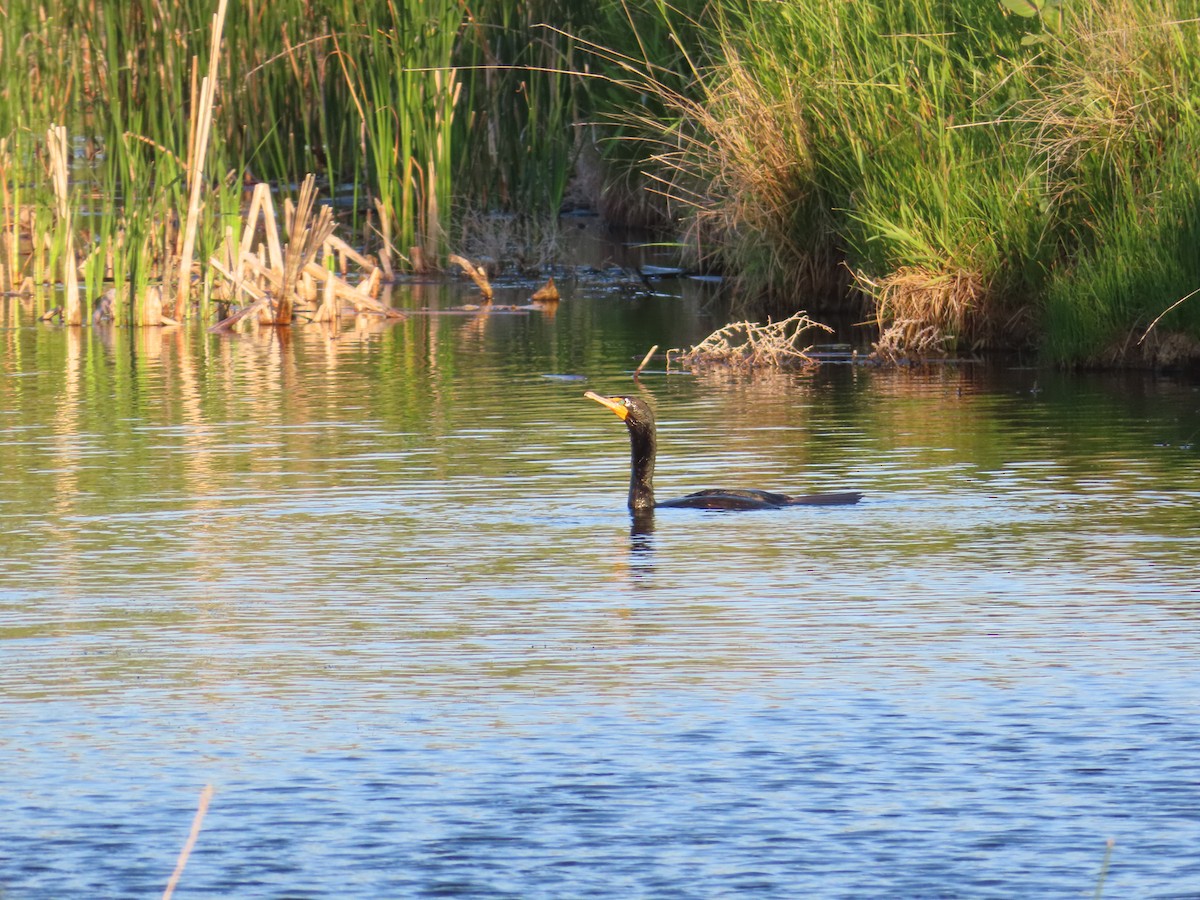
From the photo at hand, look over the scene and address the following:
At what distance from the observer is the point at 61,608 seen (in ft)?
26.1

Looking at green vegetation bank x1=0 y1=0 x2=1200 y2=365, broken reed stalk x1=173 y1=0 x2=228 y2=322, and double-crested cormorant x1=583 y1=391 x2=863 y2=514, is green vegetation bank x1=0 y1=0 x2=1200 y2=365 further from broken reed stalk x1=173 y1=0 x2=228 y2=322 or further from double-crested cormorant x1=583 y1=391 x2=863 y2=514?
double-crested cormorant x1=583 y1=391 x2=863 y2=514

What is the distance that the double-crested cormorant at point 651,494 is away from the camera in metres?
9.94

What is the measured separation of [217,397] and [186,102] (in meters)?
11.8

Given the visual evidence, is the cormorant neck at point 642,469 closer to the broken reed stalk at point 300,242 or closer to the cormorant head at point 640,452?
the cormorant head at point 640,452

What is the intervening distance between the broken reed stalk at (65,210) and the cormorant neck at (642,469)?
999cm

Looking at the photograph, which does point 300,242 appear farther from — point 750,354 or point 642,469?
point 642,469

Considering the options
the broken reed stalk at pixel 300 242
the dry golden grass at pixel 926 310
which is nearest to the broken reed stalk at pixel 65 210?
the broken reed stalk at pixel 300 242

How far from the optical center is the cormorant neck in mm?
10133

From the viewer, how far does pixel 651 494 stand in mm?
10180

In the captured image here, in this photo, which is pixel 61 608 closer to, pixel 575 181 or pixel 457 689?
pixel 457 689

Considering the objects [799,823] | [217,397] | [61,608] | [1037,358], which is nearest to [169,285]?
[217,397]

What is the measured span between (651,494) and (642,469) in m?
0.12

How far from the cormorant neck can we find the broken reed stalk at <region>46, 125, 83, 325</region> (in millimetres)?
9989

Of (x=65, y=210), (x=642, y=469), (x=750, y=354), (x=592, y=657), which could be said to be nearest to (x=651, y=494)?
(x=642, y=469)
